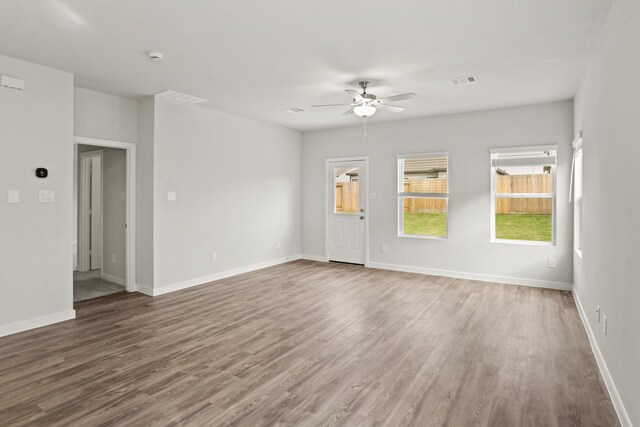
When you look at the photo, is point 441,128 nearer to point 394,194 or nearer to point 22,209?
point 394,194

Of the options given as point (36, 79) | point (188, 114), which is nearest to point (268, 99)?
point (188, 114)

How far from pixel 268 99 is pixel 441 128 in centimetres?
290

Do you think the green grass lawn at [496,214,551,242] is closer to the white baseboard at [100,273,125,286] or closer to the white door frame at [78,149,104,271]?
the white baseboard at [100,273,125,286]

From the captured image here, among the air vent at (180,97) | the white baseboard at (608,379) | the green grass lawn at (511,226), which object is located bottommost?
the white baseboard at (608,379)

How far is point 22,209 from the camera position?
145 inches

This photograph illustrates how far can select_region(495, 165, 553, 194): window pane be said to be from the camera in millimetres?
5438

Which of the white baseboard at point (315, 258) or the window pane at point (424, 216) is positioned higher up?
the window pane at point (424, 216)

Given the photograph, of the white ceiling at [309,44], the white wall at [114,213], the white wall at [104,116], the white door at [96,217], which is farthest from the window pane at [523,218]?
the white door at [96,217]

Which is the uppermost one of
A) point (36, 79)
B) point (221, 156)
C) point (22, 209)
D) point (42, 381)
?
point (36, 79)

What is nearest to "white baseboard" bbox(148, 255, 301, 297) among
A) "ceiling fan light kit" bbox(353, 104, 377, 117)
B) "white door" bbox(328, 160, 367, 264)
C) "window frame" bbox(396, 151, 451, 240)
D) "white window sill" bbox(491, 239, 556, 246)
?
"white door" bbox(328, 160, 367, 264)

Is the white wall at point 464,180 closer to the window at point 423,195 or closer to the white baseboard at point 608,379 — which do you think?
the window at point 423,195

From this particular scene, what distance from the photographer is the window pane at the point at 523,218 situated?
18.3ft

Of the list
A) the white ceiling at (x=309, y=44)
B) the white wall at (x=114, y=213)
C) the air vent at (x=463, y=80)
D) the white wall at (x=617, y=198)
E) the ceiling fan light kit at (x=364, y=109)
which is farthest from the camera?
the white wall at (x=114, y=213)

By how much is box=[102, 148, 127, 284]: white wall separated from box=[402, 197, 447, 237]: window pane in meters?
4.56
